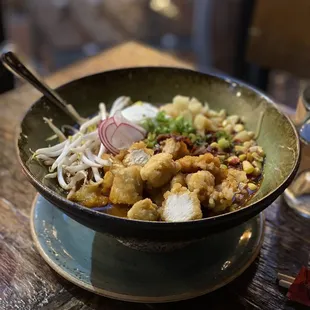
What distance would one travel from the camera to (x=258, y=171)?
1.12 meters

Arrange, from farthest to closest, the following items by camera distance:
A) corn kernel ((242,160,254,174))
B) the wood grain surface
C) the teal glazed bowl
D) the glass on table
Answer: the wood grain surface < the glass on table < corn kernel ((242,160,254,174)) < the teal glazed bowl

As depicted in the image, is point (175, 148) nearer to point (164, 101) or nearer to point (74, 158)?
point (74, 158)

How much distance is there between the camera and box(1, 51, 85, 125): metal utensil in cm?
119

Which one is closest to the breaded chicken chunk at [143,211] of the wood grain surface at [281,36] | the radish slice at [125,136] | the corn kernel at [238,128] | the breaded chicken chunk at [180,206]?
the breaded chicken chunk at [180,206]

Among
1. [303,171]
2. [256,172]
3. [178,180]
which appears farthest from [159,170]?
[303,171]

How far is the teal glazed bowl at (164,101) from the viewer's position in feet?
2.90

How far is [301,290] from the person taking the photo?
955mm

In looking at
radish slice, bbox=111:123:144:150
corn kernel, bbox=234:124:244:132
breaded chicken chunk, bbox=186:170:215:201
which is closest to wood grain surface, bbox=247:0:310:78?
corn kernel, bbox=234:124:244:132

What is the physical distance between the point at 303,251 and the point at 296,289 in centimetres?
15

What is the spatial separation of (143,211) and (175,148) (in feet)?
0.71

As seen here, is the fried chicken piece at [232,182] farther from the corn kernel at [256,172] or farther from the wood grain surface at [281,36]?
the wood grain surface at [281,36]

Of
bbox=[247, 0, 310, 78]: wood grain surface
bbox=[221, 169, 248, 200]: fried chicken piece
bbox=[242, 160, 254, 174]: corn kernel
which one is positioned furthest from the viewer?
bbox=[247, 0, 310, 78]: wood grain surface

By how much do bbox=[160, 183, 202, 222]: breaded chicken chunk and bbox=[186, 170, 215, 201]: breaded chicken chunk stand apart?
0.06ft

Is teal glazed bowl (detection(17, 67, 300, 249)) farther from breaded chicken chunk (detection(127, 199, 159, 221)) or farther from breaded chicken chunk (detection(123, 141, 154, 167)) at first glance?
breaded chicken chunk (detection(123, 141, 154, 167))
